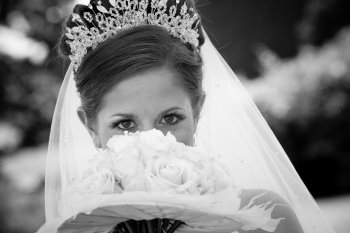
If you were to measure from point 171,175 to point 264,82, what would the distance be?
29.6 feet

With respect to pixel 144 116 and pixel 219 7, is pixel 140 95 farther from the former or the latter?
pixel 219 7

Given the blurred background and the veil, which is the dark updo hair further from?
the blurred background

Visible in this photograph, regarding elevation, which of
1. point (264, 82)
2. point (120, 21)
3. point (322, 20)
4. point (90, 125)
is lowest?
point (90, 125)

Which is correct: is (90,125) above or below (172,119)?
above

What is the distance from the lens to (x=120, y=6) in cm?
335

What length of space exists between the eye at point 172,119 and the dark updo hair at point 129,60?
227 millimetres

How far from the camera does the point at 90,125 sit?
129 inches

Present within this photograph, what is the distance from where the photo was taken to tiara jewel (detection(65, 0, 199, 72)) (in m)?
3.20

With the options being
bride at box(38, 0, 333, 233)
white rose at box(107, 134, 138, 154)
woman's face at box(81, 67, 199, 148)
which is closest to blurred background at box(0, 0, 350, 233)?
bride at box(38, 0, 333, 233)

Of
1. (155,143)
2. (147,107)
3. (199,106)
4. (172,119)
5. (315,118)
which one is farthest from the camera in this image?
(315,118)

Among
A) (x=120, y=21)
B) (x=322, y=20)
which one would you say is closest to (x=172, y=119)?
(x=120, y=21)

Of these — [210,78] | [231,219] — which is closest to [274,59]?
[210,78]

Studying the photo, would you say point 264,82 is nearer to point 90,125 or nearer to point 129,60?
point 90,125

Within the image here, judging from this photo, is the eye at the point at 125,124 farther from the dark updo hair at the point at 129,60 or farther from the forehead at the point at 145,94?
the dark updo hair at the point at 129,60
